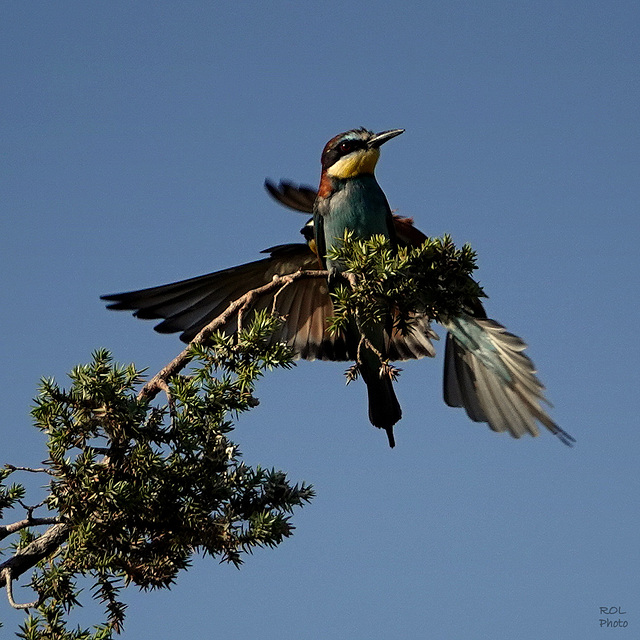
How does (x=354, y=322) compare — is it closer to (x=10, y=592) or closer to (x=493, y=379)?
(x=493, y=379)

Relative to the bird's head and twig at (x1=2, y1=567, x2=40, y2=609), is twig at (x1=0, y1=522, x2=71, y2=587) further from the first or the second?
A: the bird's head

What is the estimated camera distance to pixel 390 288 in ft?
12.4

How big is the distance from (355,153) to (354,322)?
4.42 feet

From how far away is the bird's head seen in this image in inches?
249

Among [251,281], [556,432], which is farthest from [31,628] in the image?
[251,281]

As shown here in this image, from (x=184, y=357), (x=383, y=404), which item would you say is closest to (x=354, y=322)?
(x=383, y=404)

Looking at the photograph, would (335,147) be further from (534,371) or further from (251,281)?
(534,371)

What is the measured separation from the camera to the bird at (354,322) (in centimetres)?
573

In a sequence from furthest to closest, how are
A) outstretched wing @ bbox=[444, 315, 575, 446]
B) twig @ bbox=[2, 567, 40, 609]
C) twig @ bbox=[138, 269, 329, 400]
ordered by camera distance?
outstretched wing @ bbox=[444, 315, 575, 446], twig @ bbox=[138, 269, 329, 400], twig @ bbox=[2, 567, 40, 609]

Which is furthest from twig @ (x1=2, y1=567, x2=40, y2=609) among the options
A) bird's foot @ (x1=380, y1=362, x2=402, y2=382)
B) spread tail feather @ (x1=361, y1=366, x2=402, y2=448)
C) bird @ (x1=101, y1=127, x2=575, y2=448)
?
spread tail feather @ (x1=361, y1=366, x2=402, y2=448)

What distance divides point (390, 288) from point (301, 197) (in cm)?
323

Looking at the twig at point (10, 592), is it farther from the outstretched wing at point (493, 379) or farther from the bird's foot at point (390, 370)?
the outstretched wing at point (493, 379)

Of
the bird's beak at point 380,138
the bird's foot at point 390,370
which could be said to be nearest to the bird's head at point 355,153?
the bird's beak at point 380,138

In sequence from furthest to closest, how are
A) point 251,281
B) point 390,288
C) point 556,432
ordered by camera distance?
point 251,281 → point 556,432 → point 390,288
